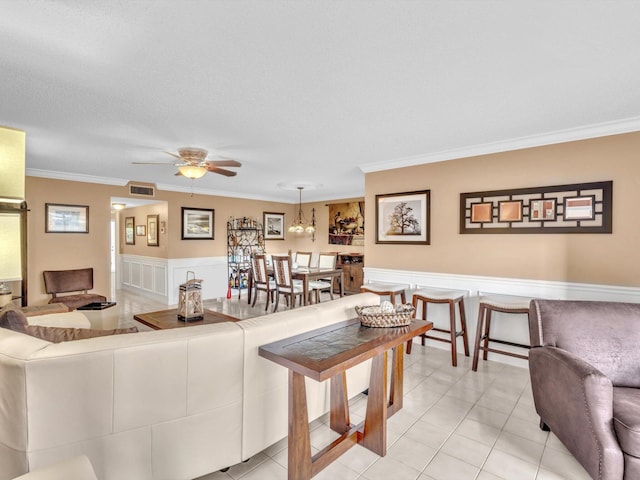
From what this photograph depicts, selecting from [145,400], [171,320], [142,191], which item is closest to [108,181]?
[142,191]

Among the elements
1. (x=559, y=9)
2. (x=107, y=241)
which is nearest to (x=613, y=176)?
(x=559, y=9)

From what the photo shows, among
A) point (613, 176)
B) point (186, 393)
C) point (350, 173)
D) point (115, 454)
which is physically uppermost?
point (350, 173)

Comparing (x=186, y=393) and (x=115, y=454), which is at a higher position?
(x=186, y=393)

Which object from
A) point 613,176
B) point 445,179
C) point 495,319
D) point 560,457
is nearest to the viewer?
point 560,457

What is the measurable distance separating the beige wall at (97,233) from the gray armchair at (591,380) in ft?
17.7

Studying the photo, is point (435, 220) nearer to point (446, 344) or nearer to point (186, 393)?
point (446, 344)

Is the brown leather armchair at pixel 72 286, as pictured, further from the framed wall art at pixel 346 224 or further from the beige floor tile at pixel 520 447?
the beige floor tile at pixel 520 447

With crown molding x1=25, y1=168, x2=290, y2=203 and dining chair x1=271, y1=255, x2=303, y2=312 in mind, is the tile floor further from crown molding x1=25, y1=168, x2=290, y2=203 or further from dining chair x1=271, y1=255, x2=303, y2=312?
crown molding x1=25, y1=168, x2=290, y2=203

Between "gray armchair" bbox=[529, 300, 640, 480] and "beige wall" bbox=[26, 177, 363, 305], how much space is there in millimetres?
5396

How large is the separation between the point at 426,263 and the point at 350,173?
6.07 ft

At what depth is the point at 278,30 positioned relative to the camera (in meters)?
1.59

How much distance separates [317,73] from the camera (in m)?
1.99

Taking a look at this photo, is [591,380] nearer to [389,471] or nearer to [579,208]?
[389,471]

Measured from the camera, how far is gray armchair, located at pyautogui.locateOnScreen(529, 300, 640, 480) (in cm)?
159
